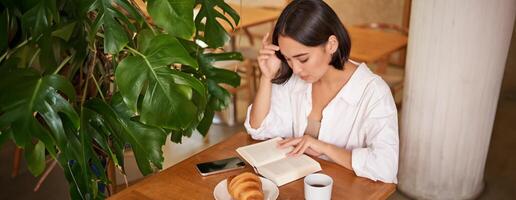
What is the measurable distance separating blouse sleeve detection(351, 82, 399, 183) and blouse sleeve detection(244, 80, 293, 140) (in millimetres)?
337

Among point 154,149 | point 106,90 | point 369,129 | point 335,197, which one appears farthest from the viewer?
point 106,90

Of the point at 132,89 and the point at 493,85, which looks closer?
the point at 132,89

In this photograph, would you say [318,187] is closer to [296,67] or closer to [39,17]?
[296,67]

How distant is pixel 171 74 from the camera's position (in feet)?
4.83

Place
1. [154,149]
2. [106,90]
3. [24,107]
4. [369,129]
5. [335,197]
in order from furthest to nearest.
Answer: [106,90] < [369,129] < [154,149] < [335,197] < [24,107]

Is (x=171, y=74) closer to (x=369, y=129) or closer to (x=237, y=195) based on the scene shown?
(x=237, y=195)

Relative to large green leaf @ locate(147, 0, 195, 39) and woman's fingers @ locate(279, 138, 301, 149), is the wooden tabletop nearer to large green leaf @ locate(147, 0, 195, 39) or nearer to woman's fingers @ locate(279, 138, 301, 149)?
woman's fingers @ locate(279, 138, 301, 149)

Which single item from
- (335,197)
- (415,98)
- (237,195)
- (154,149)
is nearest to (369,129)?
(335,197)

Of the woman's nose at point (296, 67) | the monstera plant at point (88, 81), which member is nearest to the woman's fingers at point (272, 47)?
the woman's nose at point (296, 67)

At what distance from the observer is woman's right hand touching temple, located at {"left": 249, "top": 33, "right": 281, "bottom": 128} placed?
6.59 feet

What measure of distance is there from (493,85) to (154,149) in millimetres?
1814

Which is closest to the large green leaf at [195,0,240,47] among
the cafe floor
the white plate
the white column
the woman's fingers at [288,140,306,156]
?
the woman's fingers at [288,140,306,156]

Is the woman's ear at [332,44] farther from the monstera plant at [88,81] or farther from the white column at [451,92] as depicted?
the white column at [451,92]

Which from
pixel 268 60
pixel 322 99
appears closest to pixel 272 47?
pixel 268 60
